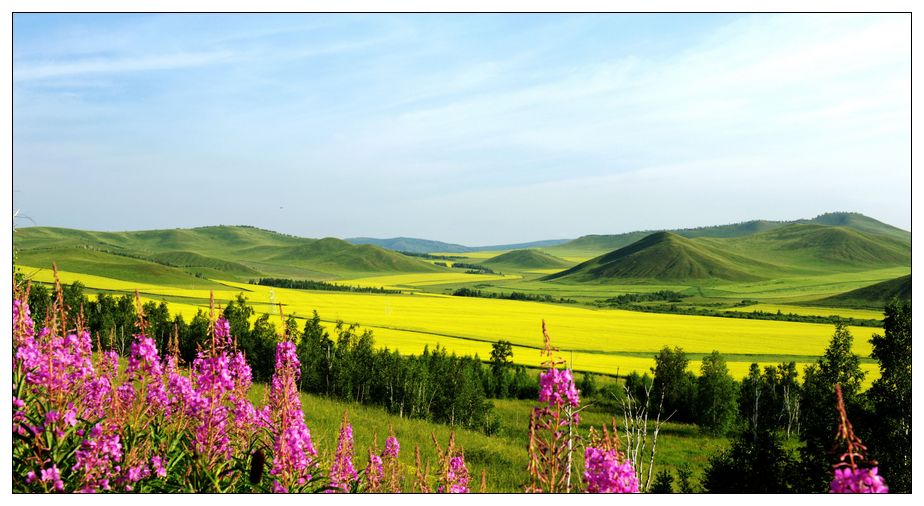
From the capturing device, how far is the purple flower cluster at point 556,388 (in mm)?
3547

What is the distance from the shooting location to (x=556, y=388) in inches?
142

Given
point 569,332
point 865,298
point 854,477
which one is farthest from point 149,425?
point 865,298

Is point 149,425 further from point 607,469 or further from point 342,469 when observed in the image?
point 607,469

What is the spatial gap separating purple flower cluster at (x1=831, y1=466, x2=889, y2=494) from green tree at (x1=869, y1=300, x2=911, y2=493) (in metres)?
5.31

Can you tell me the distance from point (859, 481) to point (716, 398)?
33655mm

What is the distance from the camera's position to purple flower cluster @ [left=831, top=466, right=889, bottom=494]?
2963 millimetres

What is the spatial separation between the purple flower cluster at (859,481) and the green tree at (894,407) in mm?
5305

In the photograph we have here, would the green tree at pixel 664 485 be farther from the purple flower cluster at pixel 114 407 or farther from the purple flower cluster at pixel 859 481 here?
the purple flower cluster at pixel 114 407

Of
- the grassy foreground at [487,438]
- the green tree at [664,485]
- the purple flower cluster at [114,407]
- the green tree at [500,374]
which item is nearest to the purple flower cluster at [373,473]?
the purple flower cluster at [114,407]

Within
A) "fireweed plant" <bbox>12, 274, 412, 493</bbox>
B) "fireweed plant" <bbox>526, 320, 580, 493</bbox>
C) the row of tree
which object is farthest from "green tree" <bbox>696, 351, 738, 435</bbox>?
"fireweed plant" <bbox>526, 320, 580, 493</bbox>

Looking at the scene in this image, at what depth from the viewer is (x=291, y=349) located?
4.89 m
